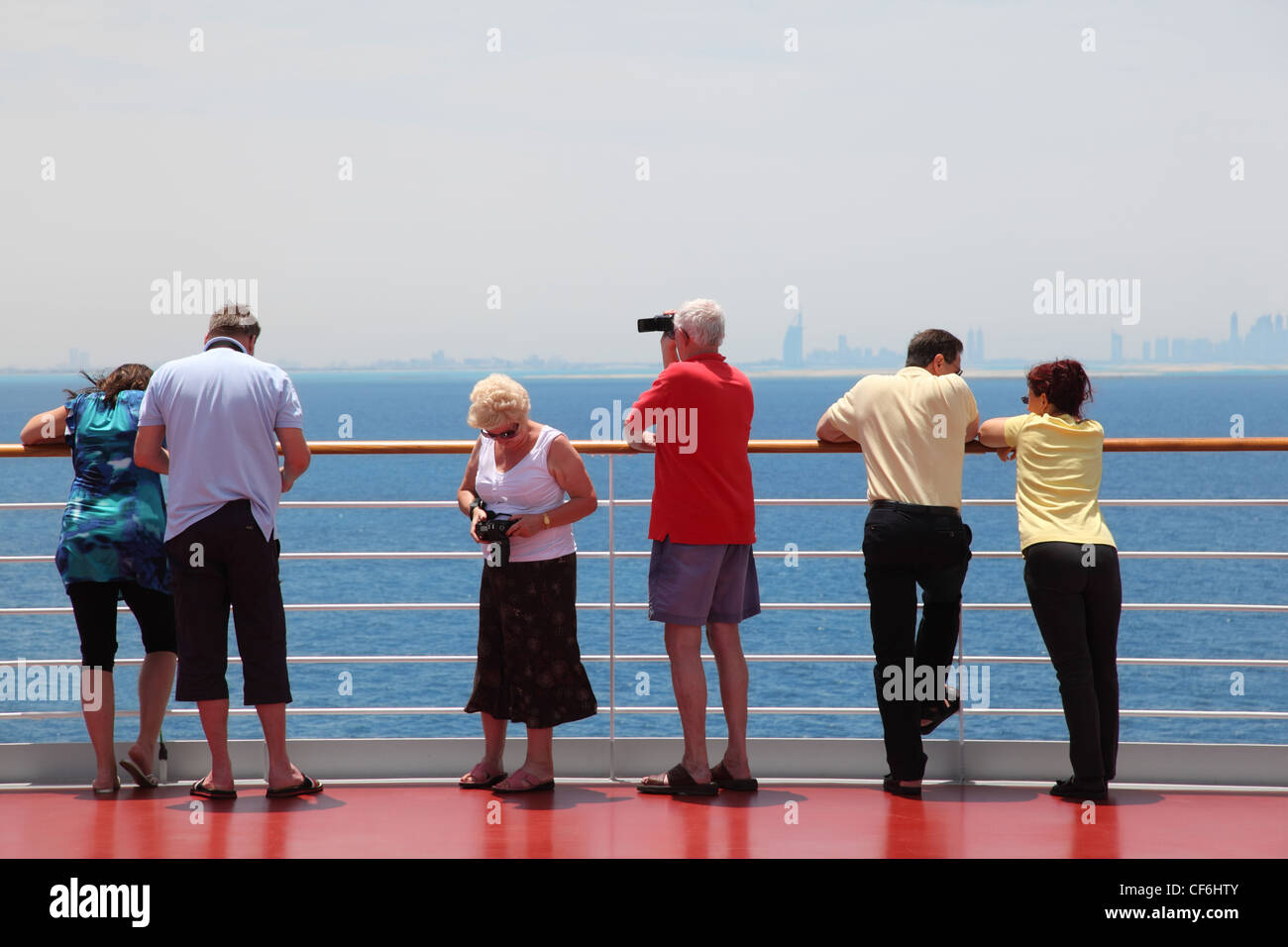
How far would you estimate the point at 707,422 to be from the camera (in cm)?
354

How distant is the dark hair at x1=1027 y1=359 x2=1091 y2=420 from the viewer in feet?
11.8

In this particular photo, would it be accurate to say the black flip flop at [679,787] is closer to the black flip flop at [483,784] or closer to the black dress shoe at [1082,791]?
the black flip flop at [483,784]

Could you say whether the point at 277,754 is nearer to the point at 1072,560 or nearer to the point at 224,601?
the point at 224,601

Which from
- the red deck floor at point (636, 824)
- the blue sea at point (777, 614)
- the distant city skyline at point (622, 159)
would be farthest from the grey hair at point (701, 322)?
the distant city skyline at point (622, 159)

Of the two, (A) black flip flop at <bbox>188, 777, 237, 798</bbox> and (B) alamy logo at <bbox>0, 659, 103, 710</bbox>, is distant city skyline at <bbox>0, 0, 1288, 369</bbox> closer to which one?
(B) alamy logo at <bbox>0, 659, 103, 710</bbox>

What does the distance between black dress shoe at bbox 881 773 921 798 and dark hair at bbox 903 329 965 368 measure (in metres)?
1.20

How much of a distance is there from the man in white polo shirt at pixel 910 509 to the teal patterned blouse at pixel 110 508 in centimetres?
197

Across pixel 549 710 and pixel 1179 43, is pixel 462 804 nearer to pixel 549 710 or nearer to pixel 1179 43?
pixel 549 710

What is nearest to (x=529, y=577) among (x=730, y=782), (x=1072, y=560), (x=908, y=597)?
(x=730, y=782)

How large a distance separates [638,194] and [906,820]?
77.7 metres

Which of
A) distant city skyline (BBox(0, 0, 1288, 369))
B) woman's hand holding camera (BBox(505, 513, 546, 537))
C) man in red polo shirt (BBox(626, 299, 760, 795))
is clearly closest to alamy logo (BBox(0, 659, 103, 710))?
woman's hand holding camera (BBox(505, 513, 546, 537))

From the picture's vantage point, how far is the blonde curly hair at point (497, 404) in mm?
3467

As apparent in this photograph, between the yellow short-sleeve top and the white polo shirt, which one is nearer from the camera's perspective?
the white polo shirt
